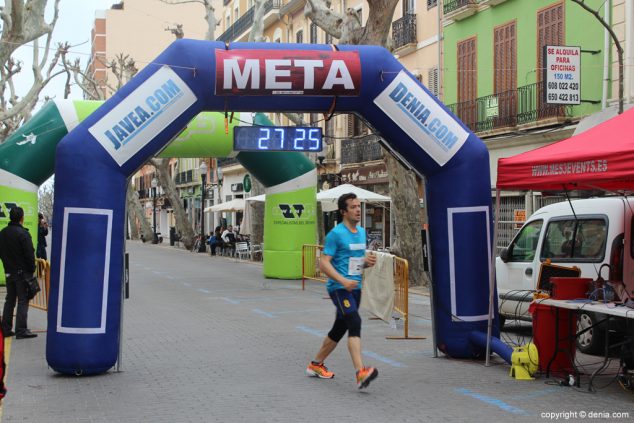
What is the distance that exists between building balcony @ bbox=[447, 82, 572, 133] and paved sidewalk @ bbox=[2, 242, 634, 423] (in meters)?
9.65

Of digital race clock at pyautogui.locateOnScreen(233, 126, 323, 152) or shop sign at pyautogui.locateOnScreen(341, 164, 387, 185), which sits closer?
digital race clock at pyautogui.locateOnScreen(233, 126, 323, 152)

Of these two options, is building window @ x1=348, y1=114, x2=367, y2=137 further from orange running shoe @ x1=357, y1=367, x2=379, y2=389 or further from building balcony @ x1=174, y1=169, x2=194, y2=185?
building balcony @ x1=174, y1=169, x2=194, y2=185

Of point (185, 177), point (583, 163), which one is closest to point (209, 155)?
point (583, 163)

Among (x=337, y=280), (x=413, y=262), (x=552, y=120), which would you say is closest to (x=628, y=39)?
(x=552, y=120)

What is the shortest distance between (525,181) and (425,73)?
20.7 m

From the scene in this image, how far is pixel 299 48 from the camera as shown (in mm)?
9797

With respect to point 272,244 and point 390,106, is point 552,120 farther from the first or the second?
point 390,106

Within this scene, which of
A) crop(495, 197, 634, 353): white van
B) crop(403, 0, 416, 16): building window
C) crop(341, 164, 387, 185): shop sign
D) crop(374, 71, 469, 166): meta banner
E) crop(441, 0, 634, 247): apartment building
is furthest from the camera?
crop(341, 164, 387, 185): shop sign

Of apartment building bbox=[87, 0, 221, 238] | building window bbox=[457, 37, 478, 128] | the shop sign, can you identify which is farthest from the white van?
apartment building bbox=[87, 0, 221, 238]

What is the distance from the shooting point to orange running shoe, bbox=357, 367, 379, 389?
7863mm

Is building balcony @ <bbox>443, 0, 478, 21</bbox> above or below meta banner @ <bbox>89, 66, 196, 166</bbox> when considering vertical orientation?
above

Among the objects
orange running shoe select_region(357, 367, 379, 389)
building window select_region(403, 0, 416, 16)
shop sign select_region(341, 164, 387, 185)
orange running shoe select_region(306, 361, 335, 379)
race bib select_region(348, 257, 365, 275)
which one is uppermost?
building window select_region(403, 0, 416, 16)

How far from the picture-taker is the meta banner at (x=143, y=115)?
9.20m

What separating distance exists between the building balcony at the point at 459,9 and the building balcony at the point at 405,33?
2.49 m
